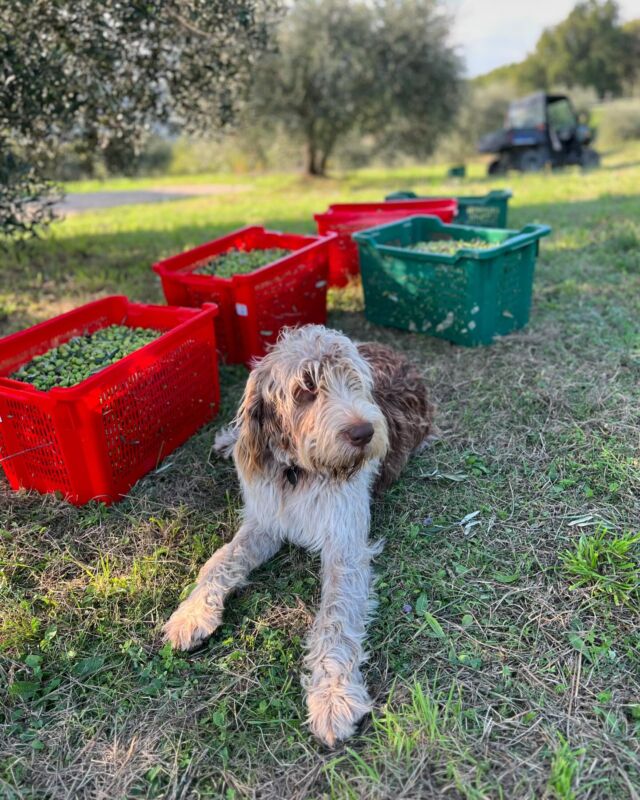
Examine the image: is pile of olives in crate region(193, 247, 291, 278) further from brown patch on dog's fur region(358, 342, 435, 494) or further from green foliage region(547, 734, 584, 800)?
green foliage region(547, 734, 584, 800)

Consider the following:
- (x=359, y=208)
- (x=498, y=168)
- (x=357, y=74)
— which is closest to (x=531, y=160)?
(x=498, y=168)

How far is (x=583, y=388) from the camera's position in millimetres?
4277

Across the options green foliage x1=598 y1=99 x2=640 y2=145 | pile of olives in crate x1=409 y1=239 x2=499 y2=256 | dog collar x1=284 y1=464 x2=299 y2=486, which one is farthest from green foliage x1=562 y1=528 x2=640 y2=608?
green foliage x1=598 y1=99 x2=640 y2=145

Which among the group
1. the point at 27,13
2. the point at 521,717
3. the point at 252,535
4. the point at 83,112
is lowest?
the point at 521,717

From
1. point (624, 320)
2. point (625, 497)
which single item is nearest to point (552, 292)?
point (624, 320)

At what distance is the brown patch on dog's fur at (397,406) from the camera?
333 cm

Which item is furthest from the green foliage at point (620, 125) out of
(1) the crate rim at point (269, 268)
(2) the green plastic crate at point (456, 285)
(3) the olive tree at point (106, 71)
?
(1) the crate rim at point (269, 268)

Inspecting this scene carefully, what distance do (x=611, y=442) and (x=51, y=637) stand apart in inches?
126

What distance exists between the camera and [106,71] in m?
6.43

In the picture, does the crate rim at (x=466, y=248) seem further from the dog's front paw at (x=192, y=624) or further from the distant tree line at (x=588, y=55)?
the distant tree line at (x=588, y=55)

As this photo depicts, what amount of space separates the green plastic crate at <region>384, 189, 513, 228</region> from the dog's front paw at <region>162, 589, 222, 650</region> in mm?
5844

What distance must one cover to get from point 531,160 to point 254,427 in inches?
702

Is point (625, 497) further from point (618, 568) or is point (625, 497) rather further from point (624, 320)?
point (624, 320)

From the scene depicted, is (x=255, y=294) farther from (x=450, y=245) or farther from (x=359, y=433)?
(x=359, y=433)
